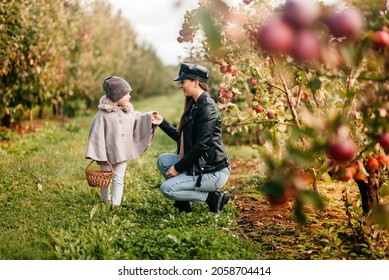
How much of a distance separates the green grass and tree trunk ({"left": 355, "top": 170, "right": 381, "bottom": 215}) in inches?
35.1

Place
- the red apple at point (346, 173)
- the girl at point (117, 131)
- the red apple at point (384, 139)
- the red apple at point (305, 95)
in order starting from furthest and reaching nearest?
1. the red apple at point (305, 95)
2. the girl at point (117, 131)
3. the red apple at point (346, 173)
4. the red apple at point (384, 139)

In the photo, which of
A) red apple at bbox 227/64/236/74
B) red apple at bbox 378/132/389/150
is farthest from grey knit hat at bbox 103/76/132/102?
red apple at bbox 378/132/389/150

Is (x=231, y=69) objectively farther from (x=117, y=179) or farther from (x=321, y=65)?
(x=321, y=65)

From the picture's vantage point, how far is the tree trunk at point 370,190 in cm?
363

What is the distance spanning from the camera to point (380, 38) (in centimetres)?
201

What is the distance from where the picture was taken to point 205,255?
11.0 ft

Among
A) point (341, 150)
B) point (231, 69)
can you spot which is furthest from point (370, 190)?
point (341, 150)

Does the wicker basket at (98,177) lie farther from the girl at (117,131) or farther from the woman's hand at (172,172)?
the woman's hand at (172,172)

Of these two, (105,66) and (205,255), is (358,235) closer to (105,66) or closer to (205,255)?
(205,255)

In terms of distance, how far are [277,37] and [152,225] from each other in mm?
2874

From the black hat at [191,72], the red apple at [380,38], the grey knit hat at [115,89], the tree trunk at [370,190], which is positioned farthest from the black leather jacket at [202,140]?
the red apple at [380,38]

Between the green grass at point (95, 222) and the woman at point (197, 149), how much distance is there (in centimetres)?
24

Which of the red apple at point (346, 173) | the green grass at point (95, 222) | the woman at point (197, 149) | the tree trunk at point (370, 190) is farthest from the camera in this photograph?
the woman at point (197, 149)
